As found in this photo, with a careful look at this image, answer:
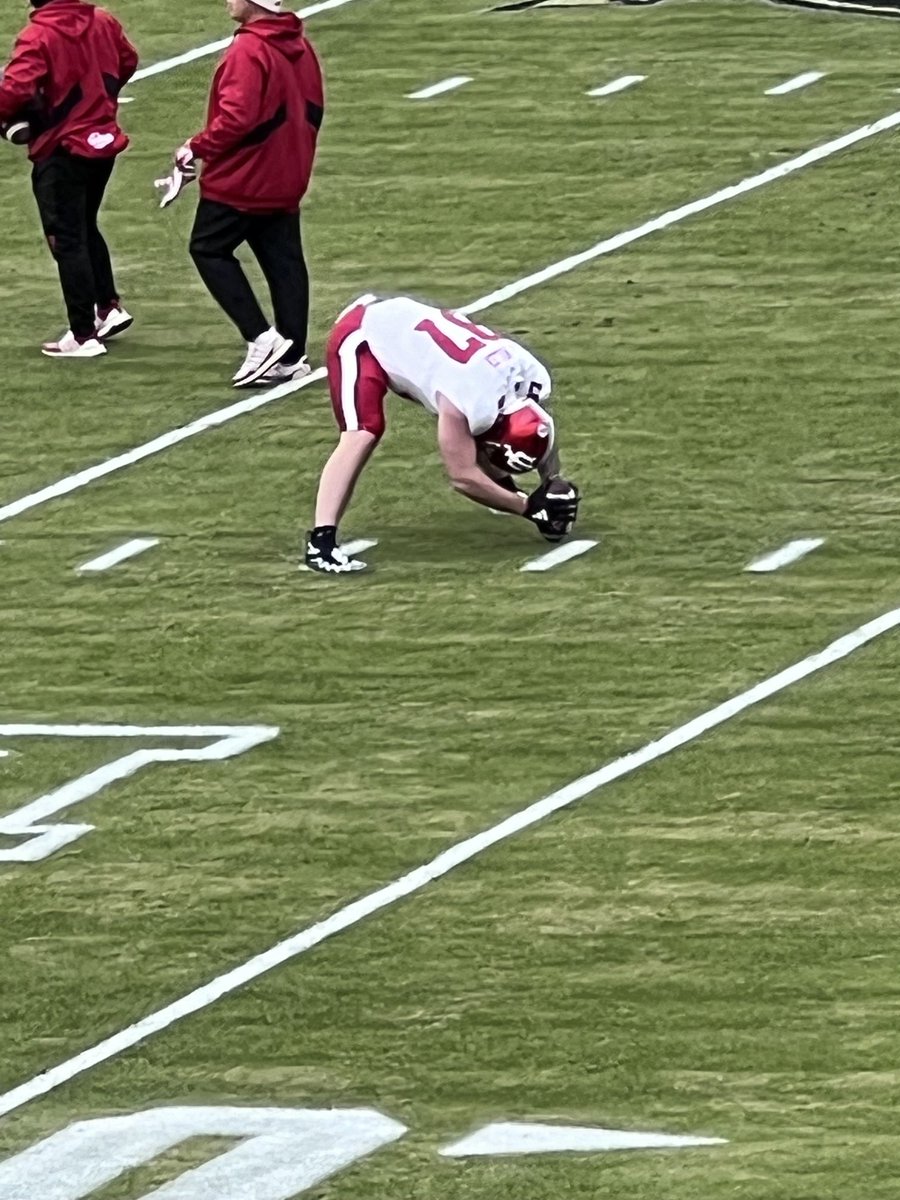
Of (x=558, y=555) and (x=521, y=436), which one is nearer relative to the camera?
(x=521, y=436)

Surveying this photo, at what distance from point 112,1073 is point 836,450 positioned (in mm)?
5506

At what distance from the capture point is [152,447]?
528 inches

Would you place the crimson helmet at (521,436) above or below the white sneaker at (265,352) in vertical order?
above

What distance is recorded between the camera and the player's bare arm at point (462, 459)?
1159 cm

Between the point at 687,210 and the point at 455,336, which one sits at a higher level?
the point at 455,336

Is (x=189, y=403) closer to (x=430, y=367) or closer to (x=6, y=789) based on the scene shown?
(x=430, y=367)

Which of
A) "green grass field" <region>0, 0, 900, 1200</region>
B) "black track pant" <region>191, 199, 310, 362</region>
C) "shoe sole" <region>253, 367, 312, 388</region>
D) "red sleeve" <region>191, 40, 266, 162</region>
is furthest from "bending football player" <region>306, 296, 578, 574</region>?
"shoe sole" <region>253, 367, 312, 388</region>

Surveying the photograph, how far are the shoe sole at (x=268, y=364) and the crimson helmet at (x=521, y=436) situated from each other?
8.27 ft

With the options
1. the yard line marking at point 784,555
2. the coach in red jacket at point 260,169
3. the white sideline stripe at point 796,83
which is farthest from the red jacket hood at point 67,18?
the white sideline stripe at point 796,83

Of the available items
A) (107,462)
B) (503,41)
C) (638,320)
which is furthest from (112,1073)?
(503,41)

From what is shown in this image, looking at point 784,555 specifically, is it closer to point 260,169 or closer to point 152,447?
point 152,447

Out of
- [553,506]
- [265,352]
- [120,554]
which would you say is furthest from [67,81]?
[553,506]

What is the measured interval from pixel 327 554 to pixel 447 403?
0.65 metres

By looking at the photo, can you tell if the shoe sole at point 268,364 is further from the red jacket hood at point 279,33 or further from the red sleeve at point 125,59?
the red sleeve at point 125,59
